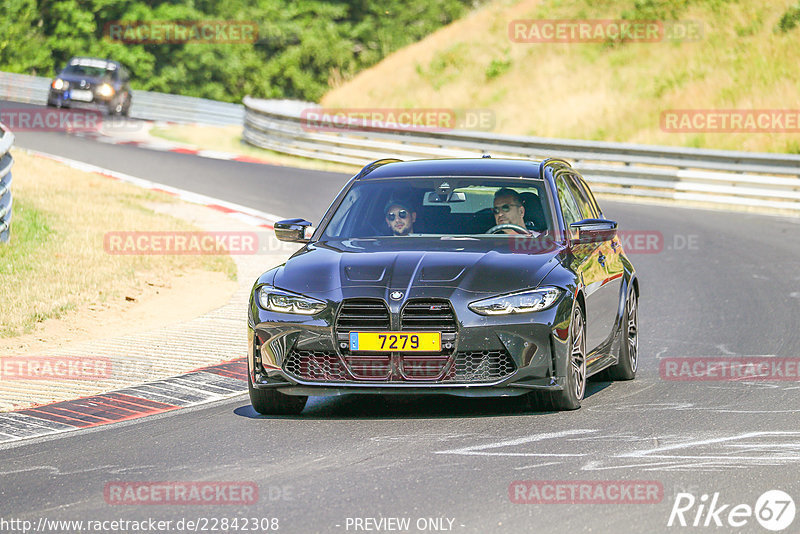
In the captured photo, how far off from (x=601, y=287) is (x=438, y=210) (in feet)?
3.98

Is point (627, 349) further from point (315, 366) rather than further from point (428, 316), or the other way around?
point (315, 366)

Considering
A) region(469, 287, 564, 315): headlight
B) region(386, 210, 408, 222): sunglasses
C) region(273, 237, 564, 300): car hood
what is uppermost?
region(386, 210, 408, 222): sunglasses

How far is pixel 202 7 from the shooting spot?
6856 cm

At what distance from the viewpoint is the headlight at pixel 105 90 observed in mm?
40656

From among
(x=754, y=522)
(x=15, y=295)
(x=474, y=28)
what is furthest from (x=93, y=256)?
(x=474, y=28)

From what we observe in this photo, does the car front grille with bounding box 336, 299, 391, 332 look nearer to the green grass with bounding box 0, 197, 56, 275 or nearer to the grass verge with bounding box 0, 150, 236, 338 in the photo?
the grass verge with bounding box 0, 150, 236, 338

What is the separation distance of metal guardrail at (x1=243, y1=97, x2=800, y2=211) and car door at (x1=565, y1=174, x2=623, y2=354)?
49.1 feet

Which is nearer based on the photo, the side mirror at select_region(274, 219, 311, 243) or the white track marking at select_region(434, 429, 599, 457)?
the white track marking at select_region(434, 429, 599, 457)

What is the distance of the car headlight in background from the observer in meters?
8.07

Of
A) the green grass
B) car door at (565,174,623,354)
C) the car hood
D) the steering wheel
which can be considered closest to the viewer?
the car hood

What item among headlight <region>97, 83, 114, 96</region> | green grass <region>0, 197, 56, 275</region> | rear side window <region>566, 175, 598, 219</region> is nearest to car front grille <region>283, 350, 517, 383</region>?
rear side window <region>566, 175, 598, 219</region>

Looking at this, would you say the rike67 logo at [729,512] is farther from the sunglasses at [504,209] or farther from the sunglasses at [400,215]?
the sunglasses at [400,215]

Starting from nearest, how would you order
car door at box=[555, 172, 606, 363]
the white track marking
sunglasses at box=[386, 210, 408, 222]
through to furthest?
the white track marking, car door at box=[555, 172, 606, 363], sunglasses at box=[386, 210, 408, 222]

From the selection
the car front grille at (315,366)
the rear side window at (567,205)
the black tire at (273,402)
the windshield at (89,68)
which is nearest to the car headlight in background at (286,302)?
the car front grille at (315,366)
